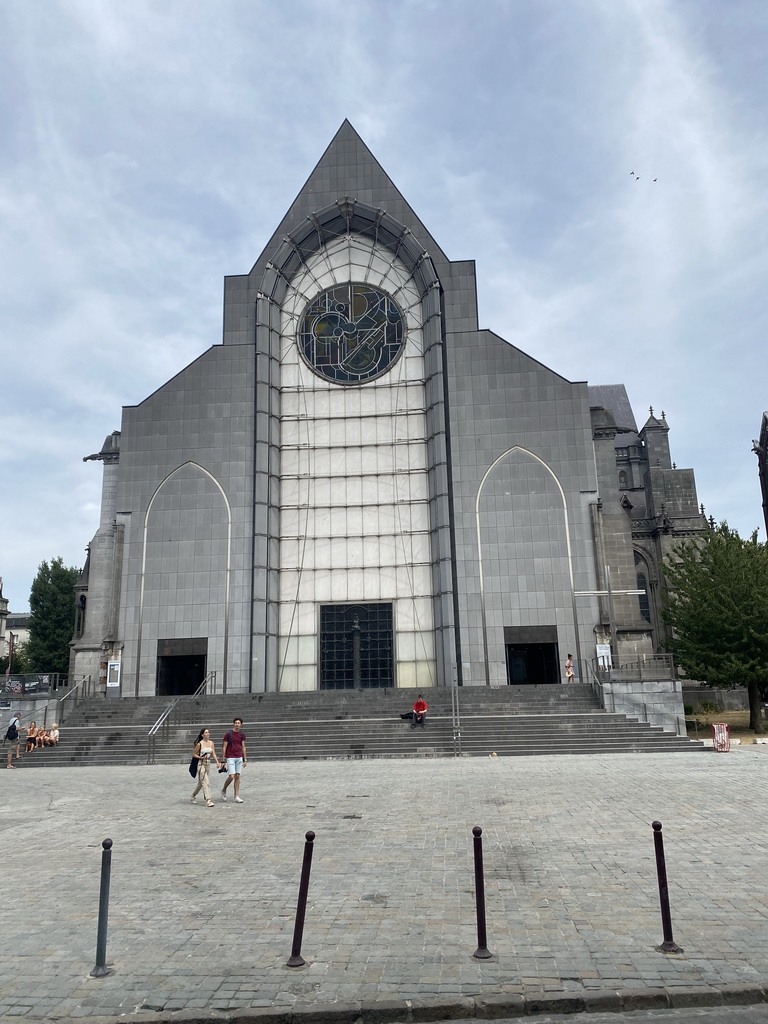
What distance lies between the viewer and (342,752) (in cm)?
2366

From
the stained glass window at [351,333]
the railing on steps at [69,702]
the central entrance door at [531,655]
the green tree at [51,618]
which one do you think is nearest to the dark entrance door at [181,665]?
the railing on steps at [69,702]

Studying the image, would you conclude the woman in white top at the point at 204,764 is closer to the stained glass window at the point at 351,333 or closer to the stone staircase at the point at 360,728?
the stone staircase at the point at 360,728

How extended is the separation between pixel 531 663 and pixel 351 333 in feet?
65.5

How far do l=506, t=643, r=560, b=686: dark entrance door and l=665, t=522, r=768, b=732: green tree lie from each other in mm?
6649

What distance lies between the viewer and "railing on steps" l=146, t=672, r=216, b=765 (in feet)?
78.5

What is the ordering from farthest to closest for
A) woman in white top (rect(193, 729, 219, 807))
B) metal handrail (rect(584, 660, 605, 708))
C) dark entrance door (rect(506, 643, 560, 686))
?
dark entrance door (rect(506, 643, 560, 686)) → metal handrail (rect(584, 660, 605, 708)) → woman in white top (rect(193, 729, 219, 807))

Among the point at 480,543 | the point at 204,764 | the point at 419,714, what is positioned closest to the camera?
the point at 204,764

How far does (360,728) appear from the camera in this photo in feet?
83.8

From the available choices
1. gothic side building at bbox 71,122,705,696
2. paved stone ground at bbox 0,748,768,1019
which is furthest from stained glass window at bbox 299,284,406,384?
paved stone ground at bbox 0,748,768,1019

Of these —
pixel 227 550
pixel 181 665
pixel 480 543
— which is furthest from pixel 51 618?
pixel 480 543

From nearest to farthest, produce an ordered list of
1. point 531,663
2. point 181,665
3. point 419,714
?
point 419,714, point 531,663, point 181,665

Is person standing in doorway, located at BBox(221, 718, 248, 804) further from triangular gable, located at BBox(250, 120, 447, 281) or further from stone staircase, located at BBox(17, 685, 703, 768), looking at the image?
triangular gable, located at BBox(250, 120, 447, 281)

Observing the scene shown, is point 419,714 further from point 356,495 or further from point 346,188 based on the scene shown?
point 346,188

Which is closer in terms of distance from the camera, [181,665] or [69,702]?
[69,702]
